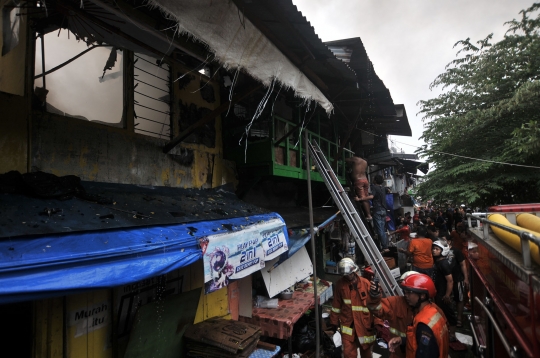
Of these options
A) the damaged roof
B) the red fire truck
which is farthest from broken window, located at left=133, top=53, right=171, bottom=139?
the red fire truck

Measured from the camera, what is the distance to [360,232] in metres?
6.06

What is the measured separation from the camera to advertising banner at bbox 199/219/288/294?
3.54m

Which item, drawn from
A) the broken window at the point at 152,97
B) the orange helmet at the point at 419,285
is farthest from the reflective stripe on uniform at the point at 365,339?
the broken window at the point at 152,97

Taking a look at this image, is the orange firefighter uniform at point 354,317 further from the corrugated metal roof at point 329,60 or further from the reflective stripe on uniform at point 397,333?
the corrugated metal roof at point 329,60

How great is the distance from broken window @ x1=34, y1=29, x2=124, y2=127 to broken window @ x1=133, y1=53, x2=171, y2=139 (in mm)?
464

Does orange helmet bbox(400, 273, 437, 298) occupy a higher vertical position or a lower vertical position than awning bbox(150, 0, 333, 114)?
lower

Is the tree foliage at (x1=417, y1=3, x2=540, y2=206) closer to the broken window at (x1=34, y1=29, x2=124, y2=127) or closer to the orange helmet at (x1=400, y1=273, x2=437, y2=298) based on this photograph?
the orange helmet at (x1=400, y1=273, x2=437, y2=298)

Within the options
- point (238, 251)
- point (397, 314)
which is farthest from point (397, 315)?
point (238, 251)

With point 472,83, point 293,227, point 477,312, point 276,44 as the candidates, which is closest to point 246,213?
point 293,227

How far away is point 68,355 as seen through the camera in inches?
129

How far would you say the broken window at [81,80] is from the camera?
392 cm

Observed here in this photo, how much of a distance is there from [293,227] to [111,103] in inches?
162

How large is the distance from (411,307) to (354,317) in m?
1.43

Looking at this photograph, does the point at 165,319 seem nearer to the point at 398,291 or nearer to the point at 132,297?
the point at 132,297
